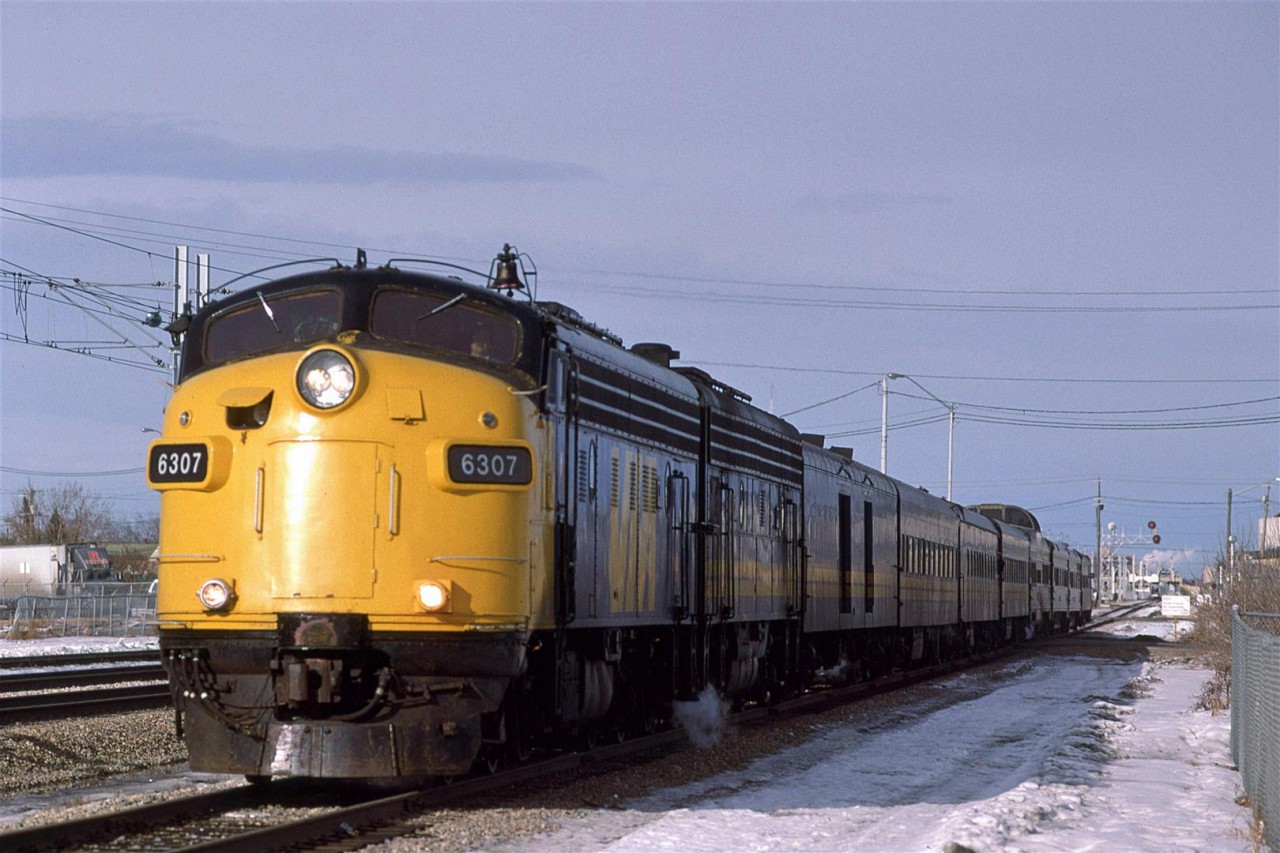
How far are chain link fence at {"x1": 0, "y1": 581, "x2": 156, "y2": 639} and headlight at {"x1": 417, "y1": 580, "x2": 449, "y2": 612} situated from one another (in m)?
34.4

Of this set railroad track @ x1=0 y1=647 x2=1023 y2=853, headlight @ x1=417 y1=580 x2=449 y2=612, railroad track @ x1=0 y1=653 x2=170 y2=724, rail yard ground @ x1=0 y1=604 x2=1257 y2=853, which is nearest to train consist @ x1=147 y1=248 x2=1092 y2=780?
headlight @ x1=417 y1=580 x2=449 y2=612

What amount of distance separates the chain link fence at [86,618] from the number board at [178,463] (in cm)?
3310

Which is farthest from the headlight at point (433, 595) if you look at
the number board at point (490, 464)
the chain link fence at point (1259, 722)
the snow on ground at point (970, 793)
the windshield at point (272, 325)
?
the chain link fence at point (1259, 722)

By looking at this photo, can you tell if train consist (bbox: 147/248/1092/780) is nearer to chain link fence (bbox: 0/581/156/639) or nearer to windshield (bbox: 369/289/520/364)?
windshield (bbox: 369/289/520/364)

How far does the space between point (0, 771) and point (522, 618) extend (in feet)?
18.4

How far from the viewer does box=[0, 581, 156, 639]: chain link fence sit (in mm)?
43812

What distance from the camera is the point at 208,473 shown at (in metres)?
11.0

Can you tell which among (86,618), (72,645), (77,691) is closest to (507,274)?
(77,691)

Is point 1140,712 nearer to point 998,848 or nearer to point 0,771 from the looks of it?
point 998,848

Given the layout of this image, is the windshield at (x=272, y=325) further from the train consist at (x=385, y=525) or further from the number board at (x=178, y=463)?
the number board at (x=178, y=463)

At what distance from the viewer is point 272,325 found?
11.7 metres

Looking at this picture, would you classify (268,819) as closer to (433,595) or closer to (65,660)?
(433,595)

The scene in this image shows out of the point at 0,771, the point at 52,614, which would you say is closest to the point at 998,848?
the point at 0,771

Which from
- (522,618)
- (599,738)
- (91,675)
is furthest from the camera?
(91,675)
